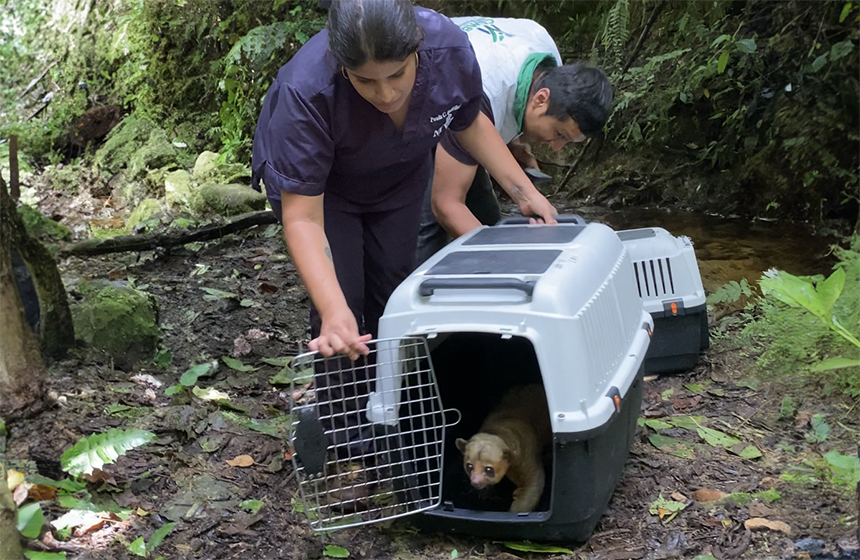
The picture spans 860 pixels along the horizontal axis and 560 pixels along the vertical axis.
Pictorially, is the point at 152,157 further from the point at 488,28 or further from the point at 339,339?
the point at 339,339

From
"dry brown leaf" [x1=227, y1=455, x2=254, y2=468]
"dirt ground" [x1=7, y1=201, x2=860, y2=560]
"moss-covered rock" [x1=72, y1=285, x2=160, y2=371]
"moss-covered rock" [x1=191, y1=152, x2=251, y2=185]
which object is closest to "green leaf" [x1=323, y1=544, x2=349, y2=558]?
"dirt ground" [x1=7, y1=201, x2=860, y2=560]

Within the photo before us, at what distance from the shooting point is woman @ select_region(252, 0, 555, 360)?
1.88 metres

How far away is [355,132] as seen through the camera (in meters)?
2.16

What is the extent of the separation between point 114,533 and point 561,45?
5239mm

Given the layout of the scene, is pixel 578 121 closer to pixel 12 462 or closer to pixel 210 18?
pixel 12 462

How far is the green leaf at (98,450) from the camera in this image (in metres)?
2.22

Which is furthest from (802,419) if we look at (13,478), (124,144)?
(124,144)

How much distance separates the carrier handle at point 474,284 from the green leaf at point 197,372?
5.06ft

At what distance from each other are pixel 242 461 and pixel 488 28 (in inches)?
76.9

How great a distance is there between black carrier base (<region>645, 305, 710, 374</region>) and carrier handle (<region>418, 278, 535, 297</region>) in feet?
4.68

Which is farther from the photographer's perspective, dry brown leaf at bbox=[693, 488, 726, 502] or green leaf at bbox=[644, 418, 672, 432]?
green leaf at bbox=[644, 418, 672, 432]

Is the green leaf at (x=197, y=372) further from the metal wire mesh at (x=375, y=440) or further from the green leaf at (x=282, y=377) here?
the metal wire mesh at (x=375, y=440)

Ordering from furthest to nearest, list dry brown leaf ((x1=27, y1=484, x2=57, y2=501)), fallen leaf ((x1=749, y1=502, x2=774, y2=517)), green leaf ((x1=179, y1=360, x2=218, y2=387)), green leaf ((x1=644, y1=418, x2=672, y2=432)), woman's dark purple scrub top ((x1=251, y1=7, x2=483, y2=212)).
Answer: green leaf ((x1=179, y1=360, x2=218, y2=387)) → green leaf ((x1=644, y1=418, x2=672, y2=432)) → fallen leaf ((x1=749, y1=502, x2=774, y2=517)) → dry brown leaf ((x1=27, y1=484, x2=57, y2=501)) → woman's dark purple scrub top ((x1=251, y1=7, x2=483, y2=212))

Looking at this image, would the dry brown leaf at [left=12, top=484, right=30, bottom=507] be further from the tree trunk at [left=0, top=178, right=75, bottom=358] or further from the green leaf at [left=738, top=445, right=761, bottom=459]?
the green leaf at [left=738, top=445, right=761, bottom=459]
